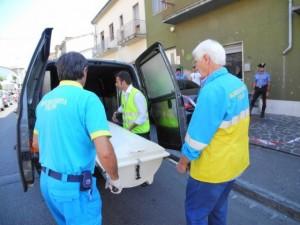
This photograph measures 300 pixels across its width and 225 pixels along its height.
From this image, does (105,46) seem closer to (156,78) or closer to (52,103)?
(156,78)

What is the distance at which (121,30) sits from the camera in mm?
22531

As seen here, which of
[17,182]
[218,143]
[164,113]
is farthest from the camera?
[17,182]

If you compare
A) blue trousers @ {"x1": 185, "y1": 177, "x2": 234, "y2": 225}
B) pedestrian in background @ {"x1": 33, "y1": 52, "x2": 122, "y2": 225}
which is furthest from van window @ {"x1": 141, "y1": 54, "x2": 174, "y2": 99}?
pedestrian in background @ {"x1": 33, "y1": 52, "x2": 122, "y2": 225}

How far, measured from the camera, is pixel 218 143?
222 cm

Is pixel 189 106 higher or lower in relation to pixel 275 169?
higher

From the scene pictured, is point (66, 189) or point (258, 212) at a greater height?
point (66, 189)

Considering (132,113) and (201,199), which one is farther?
(132,113)

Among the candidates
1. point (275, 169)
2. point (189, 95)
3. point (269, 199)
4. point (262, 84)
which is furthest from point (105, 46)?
point (269, 199)

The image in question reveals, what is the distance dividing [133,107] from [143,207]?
4.59 ft

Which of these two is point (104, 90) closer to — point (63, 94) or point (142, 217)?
point (142, 217)

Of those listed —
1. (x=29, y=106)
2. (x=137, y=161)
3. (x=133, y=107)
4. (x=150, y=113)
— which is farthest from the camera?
(x=150, y=113)

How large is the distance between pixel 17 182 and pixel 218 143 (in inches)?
165

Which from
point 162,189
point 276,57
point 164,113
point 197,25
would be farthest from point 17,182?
point 197,25

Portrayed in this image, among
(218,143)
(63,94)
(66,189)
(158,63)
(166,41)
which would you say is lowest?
(66,189)
